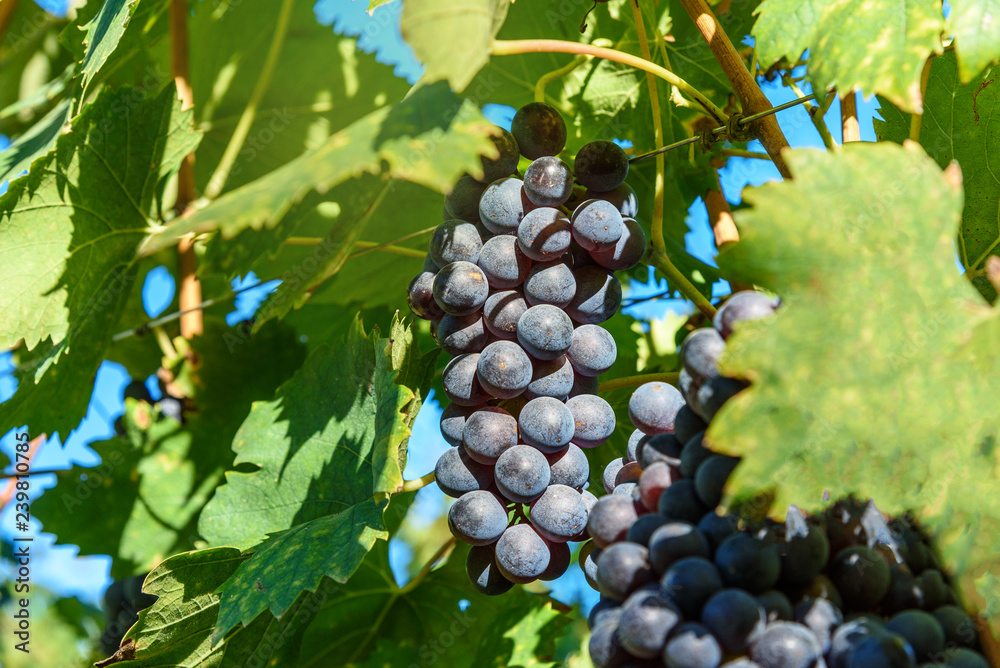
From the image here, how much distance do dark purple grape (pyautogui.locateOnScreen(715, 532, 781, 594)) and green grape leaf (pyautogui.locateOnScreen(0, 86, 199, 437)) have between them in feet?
4.11

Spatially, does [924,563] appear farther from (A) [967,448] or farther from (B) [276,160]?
(B) [276,160]

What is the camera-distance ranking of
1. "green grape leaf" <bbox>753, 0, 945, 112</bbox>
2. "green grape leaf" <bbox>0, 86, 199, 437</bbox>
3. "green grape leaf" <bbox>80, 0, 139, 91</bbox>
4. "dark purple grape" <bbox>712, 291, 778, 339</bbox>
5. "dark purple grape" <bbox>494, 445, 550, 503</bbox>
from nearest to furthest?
"dark purple grape" <bbox>712, 291, 778, 339</bbox>, "green grape leaf" <bbox>753, 0, 945, 112</bbox>, "dark purple grape" <bbox>494, 445, 550, 503</bbox>, "green grape leaf" <bbox>80, 0, 139, 91</bbox>, "green grape leaf" <bbox>0, 86, 199, 437</bbox>

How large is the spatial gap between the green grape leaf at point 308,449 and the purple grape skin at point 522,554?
29cm

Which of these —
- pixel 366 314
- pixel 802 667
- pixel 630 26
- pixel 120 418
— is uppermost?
pixel 630 26

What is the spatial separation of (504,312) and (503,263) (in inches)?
2.7

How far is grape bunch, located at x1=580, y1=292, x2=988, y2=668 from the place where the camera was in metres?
0.72

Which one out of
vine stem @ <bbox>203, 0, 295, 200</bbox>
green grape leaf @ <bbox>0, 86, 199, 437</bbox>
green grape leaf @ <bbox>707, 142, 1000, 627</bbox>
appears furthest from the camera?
vine stem @ <bbox>203, 0, 295, 200</bbox>

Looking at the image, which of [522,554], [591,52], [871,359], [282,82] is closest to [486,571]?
[522,554]

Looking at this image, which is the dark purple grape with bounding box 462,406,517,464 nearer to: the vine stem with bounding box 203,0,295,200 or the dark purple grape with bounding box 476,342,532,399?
the dark purple grape with bounding box 476,342,532,399

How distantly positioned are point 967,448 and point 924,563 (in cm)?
17

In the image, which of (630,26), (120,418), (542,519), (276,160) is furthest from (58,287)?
(630,26)

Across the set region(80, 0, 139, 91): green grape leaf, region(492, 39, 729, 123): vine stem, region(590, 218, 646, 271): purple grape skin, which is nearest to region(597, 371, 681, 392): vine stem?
region(590, 218, 646, 271): purple grape skin

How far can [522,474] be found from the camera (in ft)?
3.41

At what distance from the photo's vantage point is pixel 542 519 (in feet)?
3.44
